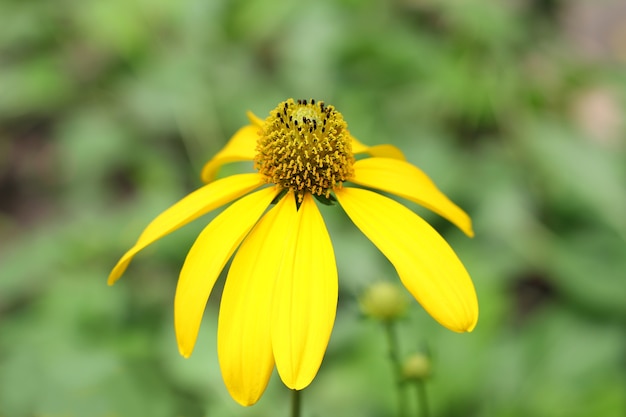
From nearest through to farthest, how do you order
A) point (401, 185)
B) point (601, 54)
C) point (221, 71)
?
point (401, 185) → point (221, 71) → point (601, 54)

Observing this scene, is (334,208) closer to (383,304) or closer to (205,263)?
(383,304)

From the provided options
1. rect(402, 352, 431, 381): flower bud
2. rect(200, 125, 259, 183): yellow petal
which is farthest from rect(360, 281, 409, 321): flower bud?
Answer: rect(200, 125, 259, 183): yellow petal

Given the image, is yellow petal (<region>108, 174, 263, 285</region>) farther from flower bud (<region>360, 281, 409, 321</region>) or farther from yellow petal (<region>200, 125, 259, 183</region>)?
flower bud (<region>360, 281, 409, 321</region>)

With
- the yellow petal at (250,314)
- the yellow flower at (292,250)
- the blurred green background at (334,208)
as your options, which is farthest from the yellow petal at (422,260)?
the blurred green background at (334,208)

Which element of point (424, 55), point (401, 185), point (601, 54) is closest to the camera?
point (401, 185)

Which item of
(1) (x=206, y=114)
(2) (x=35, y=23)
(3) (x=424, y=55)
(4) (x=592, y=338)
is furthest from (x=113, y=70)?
(4) (x=592, y=338)

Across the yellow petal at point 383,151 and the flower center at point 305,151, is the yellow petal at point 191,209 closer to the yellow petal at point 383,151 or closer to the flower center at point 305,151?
the flower center at point 305,151

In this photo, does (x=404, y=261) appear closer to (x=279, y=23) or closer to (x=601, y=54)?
(x=279, y=23)
